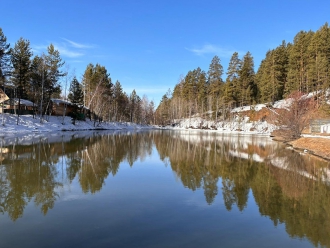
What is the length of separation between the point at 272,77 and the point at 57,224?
7069 centimetres

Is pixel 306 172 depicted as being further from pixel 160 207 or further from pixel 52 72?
pixel 52 72

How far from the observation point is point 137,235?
535 centimetres

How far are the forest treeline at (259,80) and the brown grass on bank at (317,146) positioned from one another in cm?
2617

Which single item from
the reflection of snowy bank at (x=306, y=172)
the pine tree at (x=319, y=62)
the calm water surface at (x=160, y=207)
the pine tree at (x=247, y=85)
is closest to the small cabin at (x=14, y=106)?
the calm water surface at (x=160, y=207)

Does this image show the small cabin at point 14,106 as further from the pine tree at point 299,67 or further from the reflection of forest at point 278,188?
the pine tree at point 299,67

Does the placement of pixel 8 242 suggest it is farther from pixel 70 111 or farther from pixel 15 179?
pixel 70 111

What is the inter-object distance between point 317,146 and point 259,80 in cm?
6459

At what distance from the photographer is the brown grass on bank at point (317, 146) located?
18453mm

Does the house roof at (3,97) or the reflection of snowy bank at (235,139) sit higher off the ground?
the house roof at (3,97)

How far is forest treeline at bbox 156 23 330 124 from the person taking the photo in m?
56.0

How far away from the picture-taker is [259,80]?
81000 mm

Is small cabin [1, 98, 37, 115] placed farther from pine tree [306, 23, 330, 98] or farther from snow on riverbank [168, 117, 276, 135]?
pine tree [306, 23, 330, 98]

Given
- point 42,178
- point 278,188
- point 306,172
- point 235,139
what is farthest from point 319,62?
point 42,178

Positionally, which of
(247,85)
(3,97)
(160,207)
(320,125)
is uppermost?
(247,85)
